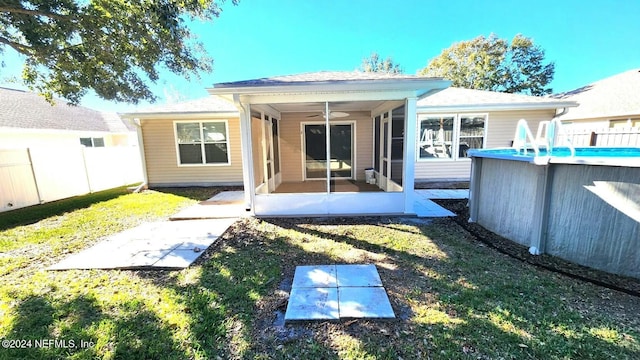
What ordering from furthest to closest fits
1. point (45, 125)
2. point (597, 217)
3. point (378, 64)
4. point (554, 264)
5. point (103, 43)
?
1. point (378, 64)
2. point (45, 125)
3. point (103, 43)
4. point (554, 264)
5. point (597, 217)

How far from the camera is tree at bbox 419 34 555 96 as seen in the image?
797 inches

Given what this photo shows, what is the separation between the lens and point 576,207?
3.34 m

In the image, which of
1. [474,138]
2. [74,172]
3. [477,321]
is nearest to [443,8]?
[474,138]

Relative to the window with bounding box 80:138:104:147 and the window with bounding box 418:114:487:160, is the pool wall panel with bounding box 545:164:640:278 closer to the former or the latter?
the window with bounding box 418:114:487:160

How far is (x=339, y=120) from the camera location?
9172 mm

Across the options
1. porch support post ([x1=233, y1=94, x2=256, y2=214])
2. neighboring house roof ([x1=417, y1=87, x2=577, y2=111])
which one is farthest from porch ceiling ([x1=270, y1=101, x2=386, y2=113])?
neighboring house roof ([x1=417, y1=87, x2=577, y2=111])

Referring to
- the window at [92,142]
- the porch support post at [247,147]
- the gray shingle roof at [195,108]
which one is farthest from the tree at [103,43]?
the window at [92,142]

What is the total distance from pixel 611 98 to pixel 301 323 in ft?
61.9

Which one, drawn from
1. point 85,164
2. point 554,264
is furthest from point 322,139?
point 85,164

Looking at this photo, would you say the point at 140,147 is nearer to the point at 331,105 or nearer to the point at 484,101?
the point at 331,105

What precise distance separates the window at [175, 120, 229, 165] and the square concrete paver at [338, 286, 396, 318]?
26.2 ft

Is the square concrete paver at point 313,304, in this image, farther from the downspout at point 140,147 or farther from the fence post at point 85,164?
the fence post at point 85,164

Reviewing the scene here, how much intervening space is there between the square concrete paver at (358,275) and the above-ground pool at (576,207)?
Result: 8.33 ft

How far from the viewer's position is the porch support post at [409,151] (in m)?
5.20
